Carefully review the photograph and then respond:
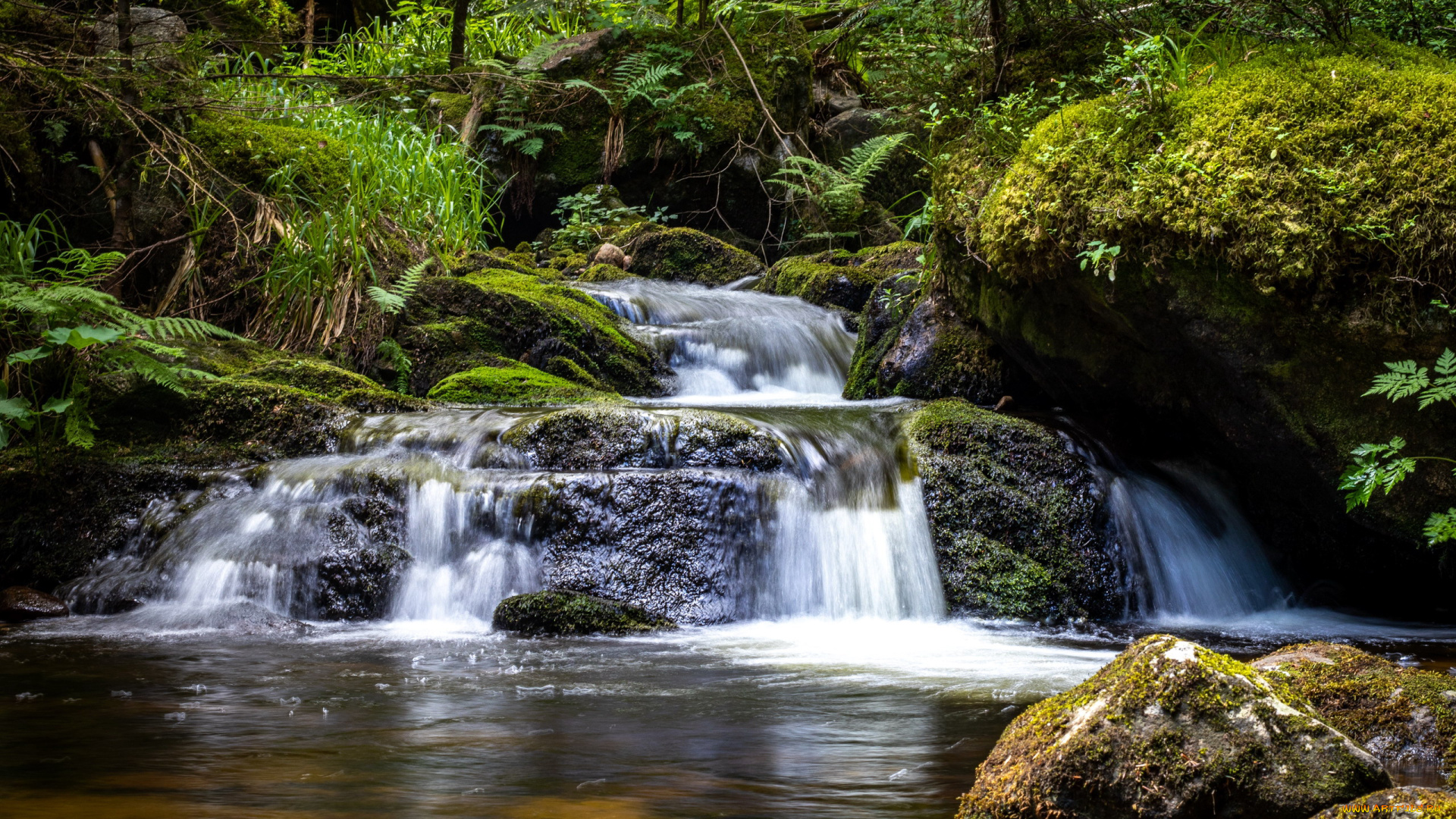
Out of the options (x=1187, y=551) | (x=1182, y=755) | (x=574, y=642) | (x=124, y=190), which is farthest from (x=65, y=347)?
(x=1187, y=551)

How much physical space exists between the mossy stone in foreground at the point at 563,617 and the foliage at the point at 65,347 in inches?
99.9

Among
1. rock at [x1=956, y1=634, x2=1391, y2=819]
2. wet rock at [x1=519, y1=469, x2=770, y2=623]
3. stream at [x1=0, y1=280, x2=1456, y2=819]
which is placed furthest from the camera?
wet rock at [x1=519, y1=469, x2=770, y2=623]

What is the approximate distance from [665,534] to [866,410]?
220 centimetres

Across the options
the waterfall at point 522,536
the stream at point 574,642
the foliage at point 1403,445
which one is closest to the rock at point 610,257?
the stream at point 574,642

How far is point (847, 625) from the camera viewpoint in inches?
198

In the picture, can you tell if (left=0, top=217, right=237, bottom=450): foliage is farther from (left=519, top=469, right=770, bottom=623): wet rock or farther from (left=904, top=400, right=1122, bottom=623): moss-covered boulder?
(left=904, top=400, right=1122, bottom=623): moss-covered boulder

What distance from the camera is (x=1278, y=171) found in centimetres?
449

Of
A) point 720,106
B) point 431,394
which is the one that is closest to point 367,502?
point 431,394

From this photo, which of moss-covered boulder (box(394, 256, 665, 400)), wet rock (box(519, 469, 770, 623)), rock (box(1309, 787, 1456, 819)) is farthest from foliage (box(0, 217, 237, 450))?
rock (box(1309, 787, 1456, 819))

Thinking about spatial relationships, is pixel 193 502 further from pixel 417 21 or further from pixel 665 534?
pixel 417 21

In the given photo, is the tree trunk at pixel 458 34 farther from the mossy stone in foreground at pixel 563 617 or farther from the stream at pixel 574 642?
the mossy stone in foreground at pixel 563 617

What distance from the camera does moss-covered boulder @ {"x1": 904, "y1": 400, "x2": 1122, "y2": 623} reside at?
5.33 meters

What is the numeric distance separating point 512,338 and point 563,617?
4.09m

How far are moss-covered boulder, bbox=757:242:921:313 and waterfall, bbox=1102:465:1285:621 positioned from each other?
411 cm
